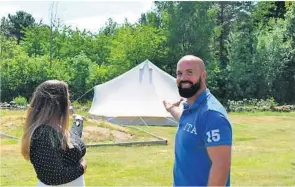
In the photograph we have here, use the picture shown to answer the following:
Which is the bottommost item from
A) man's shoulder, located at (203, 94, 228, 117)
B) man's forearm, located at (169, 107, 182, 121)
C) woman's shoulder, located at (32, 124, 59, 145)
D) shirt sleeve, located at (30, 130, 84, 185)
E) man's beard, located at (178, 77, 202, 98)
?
shirt sleeve, located at (30, 130, 84, 185)

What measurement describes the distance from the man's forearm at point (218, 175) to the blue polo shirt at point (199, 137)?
4.9 inches

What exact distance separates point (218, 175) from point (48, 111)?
1144 millimetres

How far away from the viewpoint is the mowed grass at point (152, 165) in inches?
297

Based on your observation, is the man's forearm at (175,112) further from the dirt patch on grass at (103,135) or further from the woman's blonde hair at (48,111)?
the dirt patch on grass at (103,135)

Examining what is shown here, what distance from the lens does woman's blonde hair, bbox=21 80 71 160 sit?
3000mm

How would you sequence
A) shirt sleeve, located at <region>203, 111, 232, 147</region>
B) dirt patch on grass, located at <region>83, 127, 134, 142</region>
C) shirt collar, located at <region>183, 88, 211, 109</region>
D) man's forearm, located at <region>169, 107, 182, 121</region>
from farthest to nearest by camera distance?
1. dirt patch on grass, located at <region>83, 127, 134, 142</region>
2. man's forearm, located at <region>169, 107, 182, 121</region>
3. shirt collar, located at <region>183, 88, 211, 109</region>
4. shirt sleeve, located at <region>203, 111, 232, 147</region>

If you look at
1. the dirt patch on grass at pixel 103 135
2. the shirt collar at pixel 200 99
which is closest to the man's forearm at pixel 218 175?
the shirt collar at pixel 200 99

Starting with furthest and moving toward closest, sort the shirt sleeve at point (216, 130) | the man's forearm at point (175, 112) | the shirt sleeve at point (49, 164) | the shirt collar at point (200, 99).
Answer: the man's forearm at point (175, 112) < the shirt sleeve at point (49, 164) < the shirt collar at point (200, 99) < the shirt sleeve at point (216, 130)

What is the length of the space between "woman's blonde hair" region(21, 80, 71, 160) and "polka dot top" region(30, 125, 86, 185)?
0.04 meters

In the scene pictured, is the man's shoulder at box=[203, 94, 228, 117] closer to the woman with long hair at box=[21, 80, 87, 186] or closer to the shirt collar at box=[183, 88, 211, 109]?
the shirt collar at box=[183, 88, 211, 109]

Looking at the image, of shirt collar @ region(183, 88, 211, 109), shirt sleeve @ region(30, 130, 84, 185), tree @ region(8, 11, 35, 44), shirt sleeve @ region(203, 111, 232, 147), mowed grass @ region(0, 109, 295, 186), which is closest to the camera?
shirt sleeve @ region(203, 111, 232, 147)

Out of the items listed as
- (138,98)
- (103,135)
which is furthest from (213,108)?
(138,98)

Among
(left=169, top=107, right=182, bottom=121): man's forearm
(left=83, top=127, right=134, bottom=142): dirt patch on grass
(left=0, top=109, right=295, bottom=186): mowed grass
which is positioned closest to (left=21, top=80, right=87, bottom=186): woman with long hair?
(left=169, top=107, right=182, bottom=121): man's forearm

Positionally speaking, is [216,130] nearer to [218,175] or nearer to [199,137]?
[199,137]
